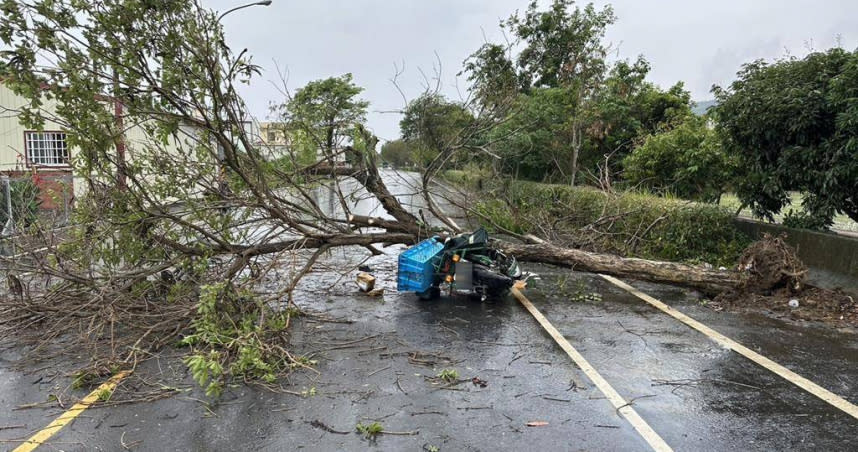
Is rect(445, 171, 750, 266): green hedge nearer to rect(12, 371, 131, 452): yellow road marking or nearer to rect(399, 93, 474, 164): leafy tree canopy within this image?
rect(399, 93, 474, 164): leafy tree canopy

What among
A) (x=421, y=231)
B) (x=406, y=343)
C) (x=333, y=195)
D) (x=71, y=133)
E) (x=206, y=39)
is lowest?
(x=406, y=343)

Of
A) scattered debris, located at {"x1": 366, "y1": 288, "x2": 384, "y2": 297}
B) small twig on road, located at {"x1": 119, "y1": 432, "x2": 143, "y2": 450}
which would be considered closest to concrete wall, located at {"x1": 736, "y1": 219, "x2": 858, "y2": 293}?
scattered debris, located at {"x1": 366, "y1": 288, "x2": 384, "y2": 297}

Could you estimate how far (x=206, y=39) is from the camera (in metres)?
5.43

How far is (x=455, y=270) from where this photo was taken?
22.5ft

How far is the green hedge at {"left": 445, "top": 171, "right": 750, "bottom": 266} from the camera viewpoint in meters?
9.25

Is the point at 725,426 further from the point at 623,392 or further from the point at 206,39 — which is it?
the point at 206,39

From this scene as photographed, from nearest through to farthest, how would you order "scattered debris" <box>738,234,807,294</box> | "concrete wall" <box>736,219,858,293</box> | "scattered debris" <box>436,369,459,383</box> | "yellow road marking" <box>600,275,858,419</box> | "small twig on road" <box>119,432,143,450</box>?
"small twig on road" <box>119,432,143,450</box>
"yellow road marking" <box>600,275,858,419</box>
"scattered debris" <box>436,369,459,383</box>
"concrete wall" <box>736,219,858,293</box>
"scattered debris" <box>738,234,807,294</box>

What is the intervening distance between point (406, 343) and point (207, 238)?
305 cm

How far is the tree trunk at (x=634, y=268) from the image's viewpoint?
7.27m

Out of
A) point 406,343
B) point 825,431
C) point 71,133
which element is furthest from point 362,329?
point 825,431

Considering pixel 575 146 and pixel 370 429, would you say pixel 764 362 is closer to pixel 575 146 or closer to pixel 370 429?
pixel 370 429

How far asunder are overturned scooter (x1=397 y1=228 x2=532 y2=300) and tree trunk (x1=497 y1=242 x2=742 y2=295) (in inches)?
→ 43.1

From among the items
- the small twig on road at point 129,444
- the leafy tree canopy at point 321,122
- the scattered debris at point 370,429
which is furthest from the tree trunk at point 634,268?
the small twig on road at point 129,444

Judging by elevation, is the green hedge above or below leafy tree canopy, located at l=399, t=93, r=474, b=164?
below
